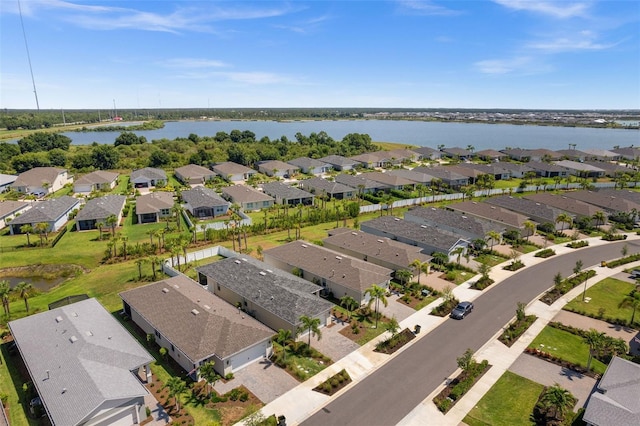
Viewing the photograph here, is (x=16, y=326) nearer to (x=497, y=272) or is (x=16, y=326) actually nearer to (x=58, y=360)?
(x=58, y=360)

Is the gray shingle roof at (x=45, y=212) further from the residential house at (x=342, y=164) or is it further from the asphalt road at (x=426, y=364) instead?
the residential house at (x=342, y=164)

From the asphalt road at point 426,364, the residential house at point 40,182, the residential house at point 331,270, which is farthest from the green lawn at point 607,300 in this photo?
the residential house at point 40,182

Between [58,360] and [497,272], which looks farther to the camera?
[497,272]

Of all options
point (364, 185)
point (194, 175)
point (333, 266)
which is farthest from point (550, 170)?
point (194, 175)

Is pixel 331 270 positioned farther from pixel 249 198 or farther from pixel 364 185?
pixel 364 185

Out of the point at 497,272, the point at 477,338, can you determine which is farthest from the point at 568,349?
the point at 497,272

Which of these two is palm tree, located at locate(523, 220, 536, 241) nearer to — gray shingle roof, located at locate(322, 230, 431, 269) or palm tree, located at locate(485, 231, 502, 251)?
palm tree, located at locate(485, 231, 502, 251)

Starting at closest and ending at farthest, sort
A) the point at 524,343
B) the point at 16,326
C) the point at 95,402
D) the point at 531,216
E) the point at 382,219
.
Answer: the point at 95,402 → the point at 16,326 → the point at 524,343 → the point at 382,219 → the point at 531,216
